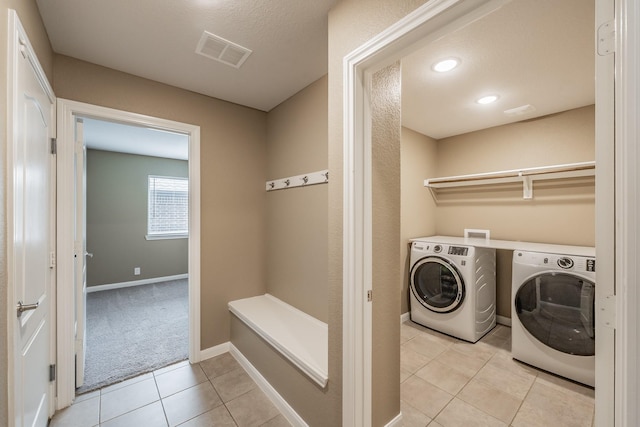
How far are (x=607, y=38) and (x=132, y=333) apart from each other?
4.02 meters

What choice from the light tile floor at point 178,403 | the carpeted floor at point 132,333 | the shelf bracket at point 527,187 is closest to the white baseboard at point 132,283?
the carpeted floor at point 132,333

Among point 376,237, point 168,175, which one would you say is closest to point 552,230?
point 376,237

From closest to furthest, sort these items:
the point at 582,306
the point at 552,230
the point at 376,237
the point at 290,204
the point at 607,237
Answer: the point at 607,237, the point at 376,237, the point at 582,306, the point at 290,204, the point at 552,230

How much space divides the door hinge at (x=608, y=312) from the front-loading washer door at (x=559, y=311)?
5.78ft

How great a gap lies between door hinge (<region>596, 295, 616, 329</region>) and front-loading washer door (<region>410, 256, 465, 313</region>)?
2113 mm

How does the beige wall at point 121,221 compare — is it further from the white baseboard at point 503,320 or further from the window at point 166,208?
the white baseboard at point 503,320

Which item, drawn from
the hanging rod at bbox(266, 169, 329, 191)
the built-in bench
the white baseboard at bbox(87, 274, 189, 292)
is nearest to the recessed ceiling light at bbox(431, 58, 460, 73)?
the hanging rod at bbox(266, 169, 329, 191)

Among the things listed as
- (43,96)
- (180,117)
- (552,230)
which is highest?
(180,117)

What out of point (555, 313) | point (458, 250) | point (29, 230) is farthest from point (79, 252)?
point (555, 313)

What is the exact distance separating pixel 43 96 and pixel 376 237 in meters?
2.07

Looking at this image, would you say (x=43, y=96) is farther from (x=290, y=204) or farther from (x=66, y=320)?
(x=290, y=204)

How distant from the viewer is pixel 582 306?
192 centimetres

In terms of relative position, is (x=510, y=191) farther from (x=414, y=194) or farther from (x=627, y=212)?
(x=627, y=212)

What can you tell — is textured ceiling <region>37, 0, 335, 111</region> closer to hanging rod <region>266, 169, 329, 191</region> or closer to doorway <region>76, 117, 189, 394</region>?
hanging rod <region>266, 169, 329, 191</region>
